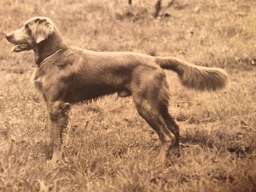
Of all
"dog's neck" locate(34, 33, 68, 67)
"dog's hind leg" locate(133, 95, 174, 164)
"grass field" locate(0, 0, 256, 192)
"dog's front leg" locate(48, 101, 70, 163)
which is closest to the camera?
"grass field" locate(0, 0, 256, 192)

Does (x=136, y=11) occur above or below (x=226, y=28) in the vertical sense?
below

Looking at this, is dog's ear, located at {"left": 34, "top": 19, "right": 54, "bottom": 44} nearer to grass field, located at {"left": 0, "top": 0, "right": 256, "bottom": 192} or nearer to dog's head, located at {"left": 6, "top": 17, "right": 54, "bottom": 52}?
dog's head, located at {"left": 6, "top": 17, "right": 54, "bottom": 52}

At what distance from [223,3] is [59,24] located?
362cm

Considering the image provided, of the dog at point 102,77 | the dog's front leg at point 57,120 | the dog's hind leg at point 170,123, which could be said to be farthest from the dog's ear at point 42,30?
the dog's hind leg at point 170,123

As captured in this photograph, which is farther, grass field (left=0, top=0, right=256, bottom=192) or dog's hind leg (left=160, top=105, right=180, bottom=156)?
dog's hind leg (left=160, top=105, right=180, bottom=156)

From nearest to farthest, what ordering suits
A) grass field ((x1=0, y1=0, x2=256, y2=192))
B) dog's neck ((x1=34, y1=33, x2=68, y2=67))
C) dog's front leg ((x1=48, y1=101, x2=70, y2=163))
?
1. grass field ((x1=0, y1=0, x2=256, y2=192))
2. dog's front leg ((x1=48, y1=101, x2=70, y2=163))
3. dog's neck ((x1=34, y1=33, x2=68, y2=67))

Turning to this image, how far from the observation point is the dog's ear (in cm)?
488

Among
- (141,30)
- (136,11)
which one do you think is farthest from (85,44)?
(136,11)

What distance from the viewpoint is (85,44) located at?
924 cm

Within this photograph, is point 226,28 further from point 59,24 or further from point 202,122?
point 59,24

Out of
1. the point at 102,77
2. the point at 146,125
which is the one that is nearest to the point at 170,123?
the point at 146,125

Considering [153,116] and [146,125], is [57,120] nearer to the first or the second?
[153,116]

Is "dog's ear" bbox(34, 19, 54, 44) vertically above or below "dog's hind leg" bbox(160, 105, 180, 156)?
above

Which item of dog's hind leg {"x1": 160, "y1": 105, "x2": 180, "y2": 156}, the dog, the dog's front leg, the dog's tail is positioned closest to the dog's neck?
the dog
